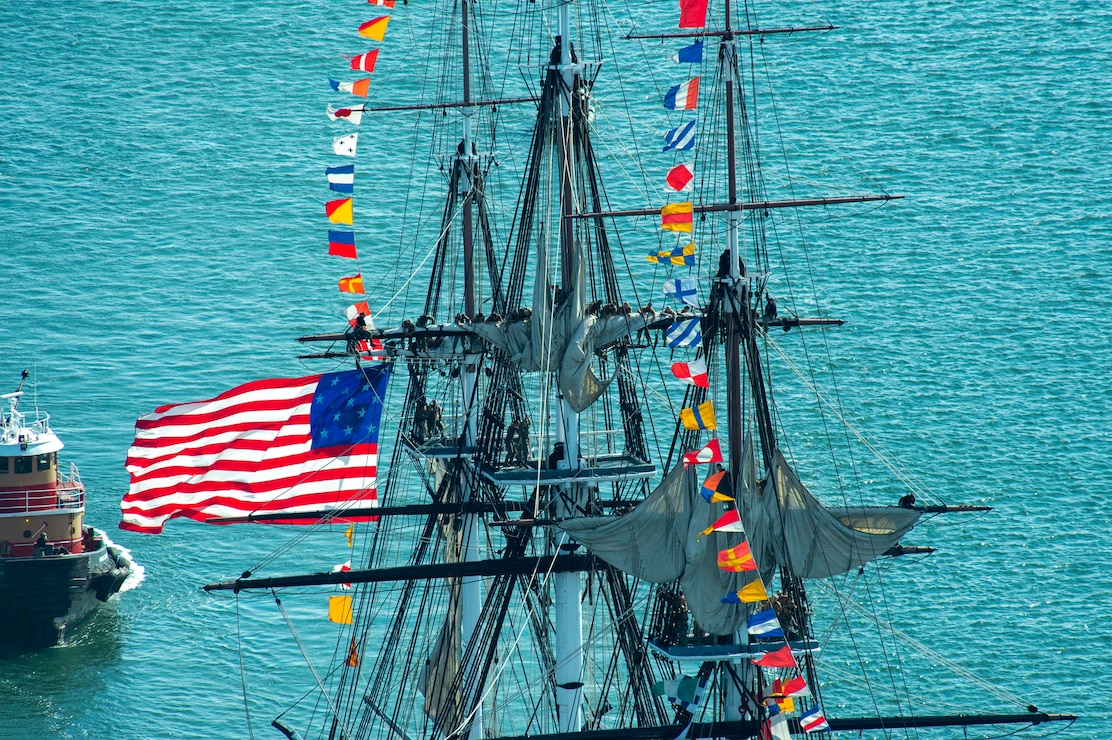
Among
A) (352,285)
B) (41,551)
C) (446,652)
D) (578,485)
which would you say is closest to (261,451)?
(352,285)

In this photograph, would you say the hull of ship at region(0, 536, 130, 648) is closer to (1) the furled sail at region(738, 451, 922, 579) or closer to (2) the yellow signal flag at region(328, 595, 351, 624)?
(2) the yellow signal flag at region(328, 595, 351, 624)

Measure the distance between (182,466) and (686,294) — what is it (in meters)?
17.9

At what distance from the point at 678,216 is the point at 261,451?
57.7ft

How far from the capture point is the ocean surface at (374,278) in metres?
77.2

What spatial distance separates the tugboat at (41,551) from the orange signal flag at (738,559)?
1616 inches

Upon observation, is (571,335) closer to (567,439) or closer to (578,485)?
(567,439)

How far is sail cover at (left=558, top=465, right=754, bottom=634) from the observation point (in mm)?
47188

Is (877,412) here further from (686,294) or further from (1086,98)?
(686,294)

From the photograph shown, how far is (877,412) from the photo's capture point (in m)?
92.1

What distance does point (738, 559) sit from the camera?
4634 cm

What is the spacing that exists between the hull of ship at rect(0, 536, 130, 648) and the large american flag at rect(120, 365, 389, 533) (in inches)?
941

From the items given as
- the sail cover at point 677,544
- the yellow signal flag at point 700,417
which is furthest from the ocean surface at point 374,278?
the yellow signal flag at point 700,417

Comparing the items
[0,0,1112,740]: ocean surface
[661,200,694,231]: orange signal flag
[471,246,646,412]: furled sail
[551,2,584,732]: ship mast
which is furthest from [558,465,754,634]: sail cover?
[0,0,1112,740]: ocean surface

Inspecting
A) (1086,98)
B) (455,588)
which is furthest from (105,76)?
(455,588)
